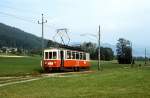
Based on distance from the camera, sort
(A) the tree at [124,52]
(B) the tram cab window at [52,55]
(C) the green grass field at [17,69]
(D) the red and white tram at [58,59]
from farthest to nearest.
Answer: (A) the tree at [124,52] < (B) the tram cab window at [52,55] < (D) the red and white tram at [58,59] < (C) the green grass field at [17,69]

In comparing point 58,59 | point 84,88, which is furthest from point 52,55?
point 84,88

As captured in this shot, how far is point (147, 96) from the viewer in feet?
55.9

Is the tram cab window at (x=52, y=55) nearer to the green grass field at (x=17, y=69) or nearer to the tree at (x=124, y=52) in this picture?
the green grass field at (x=17, y=69)

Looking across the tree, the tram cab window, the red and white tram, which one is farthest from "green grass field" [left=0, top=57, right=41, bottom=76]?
the tree

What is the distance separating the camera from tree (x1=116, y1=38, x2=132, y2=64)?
428ft

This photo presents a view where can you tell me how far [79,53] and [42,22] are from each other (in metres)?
7.44

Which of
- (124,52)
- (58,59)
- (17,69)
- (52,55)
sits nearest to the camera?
(58,59)

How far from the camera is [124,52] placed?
5605 inches

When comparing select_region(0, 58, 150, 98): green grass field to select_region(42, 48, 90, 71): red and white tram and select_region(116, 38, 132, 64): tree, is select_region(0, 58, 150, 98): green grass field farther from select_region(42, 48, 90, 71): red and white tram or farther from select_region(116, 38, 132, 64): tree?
select_region(116, 38, 132, 64): tree

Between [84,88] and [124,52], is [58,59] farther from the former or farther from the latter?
[124,52]

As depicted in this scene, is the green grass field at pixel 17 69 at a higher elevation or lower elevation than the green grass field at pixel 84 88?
higher

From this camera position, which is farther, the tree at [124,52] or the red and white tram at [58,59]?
the tree at [124,52]

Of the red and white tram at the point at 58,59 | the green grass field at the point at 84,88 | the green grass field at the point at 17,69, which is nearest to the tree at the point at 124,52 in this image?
the green grass field at the point at 17,69

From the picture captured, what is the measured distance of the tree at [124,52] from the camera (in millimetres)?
130375
